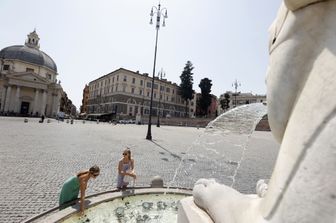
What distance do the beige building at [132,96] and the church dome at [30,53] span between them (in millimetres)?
19132

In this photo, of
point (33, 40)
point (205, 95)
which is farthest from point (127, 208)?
point (33, 40)

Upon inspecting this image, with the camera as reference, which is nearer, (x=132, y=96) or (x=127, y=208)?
(x=127, y=208)

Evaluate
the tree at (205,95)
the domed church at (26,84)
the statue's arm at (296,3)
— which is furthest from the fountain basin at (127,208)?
the tree at (205,95)

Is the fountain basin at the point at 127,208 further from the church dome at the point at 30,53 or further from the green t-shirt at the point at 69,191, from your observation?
the church dome at the point at 30,53

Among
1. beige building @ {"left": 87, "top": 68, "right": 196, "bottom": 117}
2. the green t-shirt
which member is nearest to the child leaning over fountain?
the green t-shirt

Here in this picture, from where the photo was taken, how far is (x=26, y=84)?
70250mm

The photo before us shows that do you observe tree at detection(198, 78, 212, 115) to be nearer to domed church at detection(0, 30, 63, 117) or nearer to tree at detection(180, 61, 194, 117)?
tree at detection(180, 61, 194, 117)

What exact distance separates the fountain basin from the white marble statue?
3.43 meters

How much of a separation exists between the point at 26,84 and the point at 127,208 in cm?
7556

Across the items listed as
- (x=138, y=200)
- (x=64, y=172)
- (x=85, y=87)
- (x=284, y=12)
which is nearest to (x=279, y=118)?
(x=284, y=12)

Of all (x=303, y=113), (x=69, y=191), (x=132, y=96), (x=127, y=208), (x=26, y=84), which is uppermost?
(x=132, y=96)

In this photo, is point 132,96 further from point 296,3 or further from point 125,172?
point 296,3

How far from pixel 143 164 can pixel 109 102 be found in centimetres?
7722

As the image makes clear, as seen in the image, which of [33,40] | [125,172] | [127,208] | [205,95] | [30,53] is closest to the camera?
[127,208]
